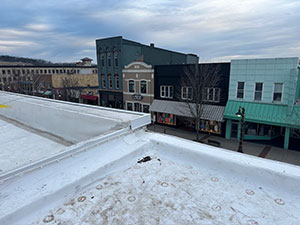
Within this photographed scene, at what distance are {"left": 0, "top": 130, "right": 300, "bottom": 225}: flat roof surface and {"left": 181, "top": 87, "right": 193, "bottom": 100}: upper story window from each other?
57.2ft

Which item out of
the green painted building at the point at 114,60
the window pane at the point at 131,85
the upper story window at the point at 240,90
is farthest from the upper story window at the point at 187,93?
the green painted building at the point at 114,60

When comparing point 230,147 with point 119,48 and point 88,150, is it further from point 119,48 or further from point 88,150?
point 119,48

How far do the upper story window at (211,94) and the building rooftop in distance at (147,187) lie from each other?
15969 mm

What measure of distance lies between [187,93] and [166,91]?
3.26 meters

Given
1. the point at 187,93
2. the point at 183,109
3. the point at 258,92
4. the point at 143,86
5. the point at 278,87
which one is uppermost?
the point at 278,87

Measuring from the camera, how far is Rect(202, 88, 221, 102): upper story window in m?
18.7

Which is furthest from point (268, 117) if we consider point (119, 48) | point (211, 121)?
point (119, 48)

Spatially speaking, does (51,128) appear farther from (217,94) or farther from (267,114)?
(217,94)

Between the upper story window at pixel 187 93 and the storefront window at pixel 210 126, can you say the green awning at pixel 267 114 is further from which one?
the upper story window at pixel 187 93

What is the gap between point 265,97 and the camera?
1620 centimetres

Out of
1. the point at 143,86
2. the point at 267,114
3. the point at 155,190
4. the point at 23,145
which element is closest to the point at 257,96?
the point at 267,114

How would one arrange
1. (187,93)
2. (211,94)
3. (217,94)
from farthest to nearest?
1. (187,93)
2. (211,94)
3. (217,94)

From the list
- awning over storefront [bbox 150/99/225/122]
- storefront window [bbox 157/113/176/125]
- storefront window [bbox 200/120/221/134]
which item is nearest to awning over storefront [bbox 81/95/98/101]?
awning over storefront [bbox 150/99/225/122]

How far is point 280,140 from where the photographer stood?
678 inches
